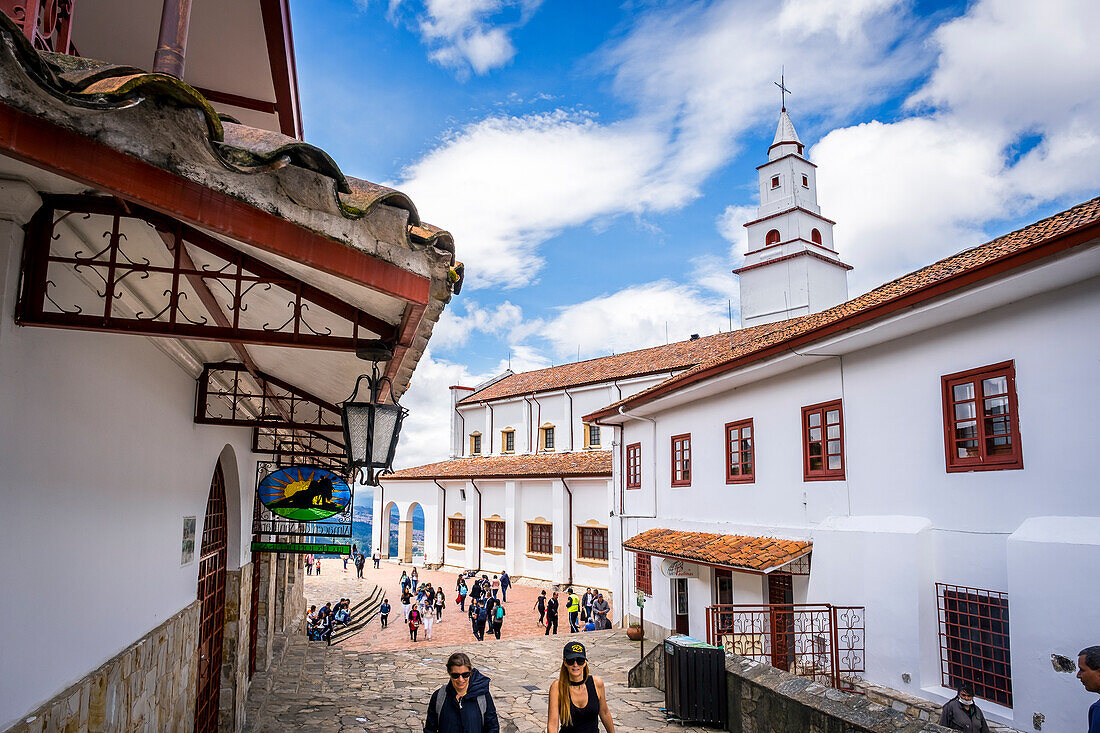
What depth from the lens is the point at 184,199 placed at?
2.90 meters

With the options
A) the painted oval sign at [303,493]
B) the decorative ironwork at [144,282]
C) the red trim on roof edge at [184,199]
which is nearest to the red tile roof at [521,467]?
the painted oval sign at [303,493]

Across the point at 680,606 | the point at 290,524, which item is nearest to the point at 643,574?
the point at 680,606

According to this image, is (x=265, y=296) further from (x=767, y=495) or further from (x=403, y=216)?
(x=767, y=495)

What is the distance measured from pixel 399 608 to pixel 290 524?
53.7 feet

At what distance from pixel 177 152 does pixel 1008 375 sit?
9.05m

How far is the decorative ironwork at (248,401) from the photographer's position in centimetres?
817

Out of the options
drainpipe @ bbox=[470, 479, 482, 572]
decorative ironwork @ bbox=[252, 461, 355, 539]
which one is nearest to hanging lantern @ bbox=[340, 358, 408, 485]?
decorative ironwork @ bbox=[252, 461, 355, 539]

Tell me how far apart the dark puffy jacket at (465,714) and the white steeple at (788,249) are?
2852cm

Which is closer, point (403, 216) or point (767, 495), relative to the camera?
point (403, 216)

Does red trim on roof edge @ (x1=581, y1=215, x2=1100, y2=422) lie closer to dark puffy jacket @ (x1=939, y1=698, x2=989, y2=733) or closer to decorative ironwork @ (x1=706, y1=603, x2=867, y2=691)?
decorative ironwork @ (x1=706, y1=603, x2=867, y2=691)

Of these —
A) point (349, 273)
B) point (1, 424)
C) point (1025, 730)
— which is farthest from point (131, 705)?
point (1025, 730)

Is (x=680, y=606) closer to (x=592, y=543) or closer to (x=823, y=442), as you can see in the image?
(x=823, y=442)

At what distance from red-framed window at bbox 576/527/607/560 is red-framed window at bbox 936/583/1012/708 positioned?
20.1 metres

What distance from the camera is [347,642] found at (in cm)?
2269
